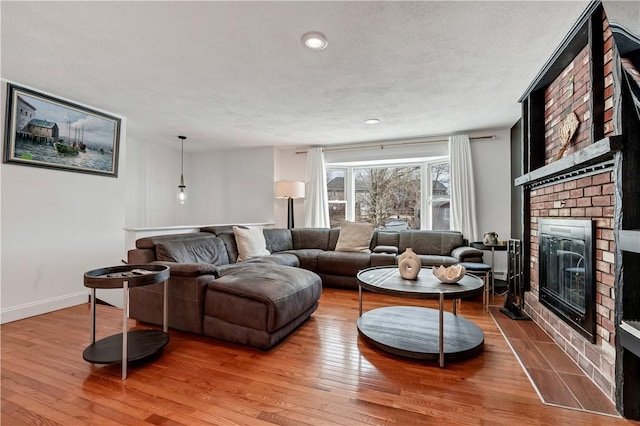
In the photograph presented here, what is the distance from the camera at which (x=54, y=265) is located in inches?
128

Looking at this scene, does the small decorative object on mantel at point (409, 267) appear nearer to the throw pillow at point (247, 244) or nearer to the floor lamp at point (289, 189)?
the throw pillow at point (247, 244)

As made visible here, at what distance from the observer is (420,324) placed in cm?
262

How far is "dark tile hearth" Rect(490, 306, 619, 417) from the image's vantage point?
5.49 ft

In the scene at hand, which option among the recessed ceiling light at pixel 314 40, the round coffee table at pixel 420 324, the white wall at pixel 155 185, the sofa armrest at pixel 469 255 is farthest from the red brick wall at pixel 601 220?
the white wall at pixel 155 185

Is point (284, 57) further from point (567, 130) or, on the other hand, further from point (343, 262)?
point (343, 262)

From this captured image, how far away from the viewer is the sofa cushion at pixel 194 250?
297 cm

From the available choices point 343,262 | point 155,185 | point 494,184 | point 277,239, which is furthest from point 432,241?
point 155,185

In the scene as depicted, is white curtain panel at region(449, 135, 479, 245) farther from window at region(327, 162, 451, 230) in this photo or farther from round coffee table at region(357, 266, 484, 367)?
round coffee table at region(357, 266, 484, 367)

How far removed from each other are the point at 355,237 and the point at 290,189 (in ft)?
4.60

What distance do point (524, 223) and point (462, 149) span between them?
173 cm

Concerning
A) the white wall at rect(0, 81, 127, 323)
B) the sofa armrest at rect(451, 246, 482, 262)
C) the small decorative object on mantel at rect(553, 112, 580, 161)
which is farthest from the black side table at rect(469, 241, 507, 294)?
the white wall at rect(0, 81, 127, 323)

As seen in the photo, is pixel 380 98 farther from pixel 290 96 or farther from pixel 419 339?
pixel 419 339

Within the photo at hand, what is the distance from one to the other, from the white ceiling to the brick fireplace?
0.82ft

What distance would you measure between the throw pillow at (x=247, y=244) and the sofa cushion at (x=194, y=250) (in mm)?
220
